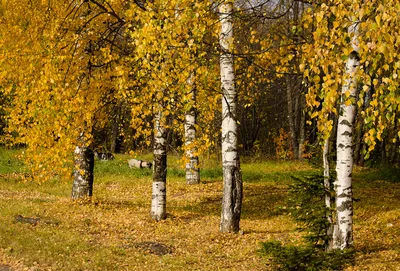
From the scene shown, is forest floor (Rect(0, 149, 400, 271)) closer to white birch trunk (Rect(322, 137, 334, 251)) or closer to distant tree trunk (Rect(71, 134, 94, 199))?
distant tree trunk (Rect(71, 134, 94, 199))

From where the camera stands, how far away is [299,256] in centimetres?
836

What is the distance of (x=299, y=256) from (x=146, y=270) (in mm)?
3842

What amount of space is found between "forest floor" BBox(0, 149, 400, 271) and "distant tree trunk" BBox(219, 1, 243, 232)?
602 mm

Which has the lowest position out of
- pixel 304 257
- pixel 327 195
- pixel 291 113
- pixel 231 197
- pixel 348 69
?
pixel 304 257

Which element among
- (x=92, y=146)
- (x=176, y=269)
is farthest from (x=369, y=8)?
(x=92, y=146)

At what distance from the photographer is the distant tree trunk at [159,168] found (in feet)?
51.1

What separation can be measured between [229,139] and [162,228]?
3.35m

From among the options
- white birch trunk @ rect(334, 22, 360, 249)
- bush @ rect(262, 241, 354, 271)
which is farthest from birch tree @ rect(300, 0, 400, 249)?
bush @ rect(262, 241, 354, 271)

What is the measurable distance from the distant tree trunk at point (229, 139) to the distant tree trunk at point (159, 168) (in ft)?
7.84

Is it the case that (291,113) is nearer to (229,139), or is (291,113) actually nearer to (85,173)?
(85,173)

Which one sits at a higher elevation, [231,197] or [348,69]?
[348,69]

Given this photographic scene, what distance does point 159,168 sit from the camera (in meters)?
15.6

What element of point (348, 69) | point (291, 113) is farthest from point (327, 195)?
point (291, 113)

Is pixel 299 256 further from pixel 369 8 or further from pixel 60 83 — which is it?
pixel 60 83
